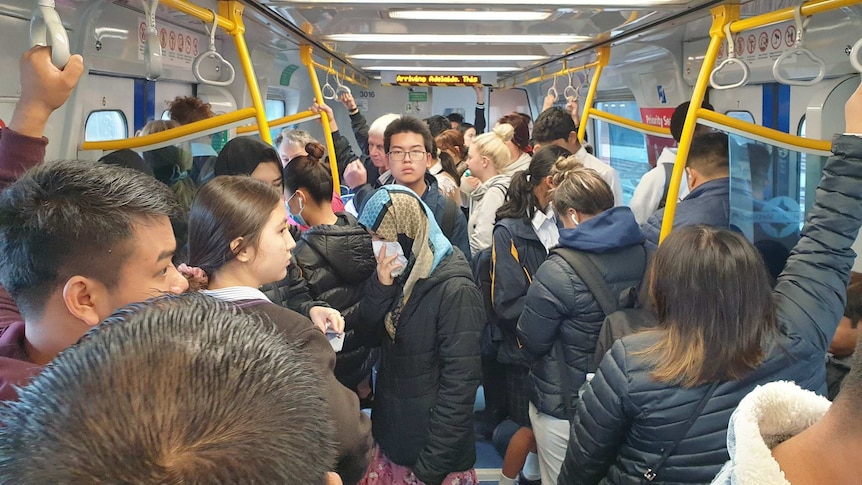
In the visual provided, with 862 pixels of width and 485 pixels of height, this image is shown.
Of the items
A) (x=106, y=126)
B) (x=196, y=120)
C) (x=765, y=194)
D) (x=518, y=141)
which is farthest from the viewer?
(x=518, y=141)

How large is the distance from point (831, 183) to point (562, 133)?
3.15m

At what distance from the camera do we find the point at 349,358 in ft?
9.31

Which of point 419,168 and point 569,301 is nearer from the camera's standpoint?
point 569,301

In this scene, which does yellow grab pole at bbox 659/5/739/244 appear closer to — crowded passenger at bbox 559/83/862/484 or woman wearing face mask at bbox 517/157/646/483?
woman wearing face mask at bbox 517/157/646/483

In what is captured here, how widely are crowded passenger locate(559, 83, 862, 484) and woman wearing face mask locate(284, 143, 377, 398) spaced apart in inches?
42.6

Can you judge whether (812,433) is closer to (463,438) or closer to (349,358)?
(463,438)

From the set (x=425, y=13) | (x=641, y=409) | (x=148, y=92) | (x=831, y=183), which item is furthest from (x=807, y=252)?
(x=148, y=92)

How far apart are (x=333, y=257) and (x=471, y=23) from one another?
82.4 inches

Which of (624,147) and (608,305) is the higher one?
(624,147)

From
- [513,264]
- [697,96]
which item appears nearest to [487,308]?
[513,264]

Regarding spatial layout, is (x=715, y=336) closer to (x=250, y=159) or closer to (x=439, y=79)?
(x=250, y=159)

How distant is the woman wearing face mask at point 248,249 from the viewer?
1.63 metres

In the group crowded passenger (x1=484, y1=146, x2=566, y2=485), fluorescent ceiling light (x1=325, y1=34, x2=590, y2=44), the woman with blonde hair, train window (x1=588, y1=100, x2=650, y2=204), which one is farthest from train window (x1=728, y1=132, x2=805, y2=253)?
train window (x1=588, y1=100, x2=650, y2=204)

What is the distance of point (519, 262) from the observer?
3.34 metres
